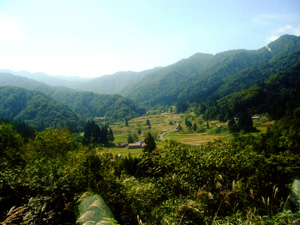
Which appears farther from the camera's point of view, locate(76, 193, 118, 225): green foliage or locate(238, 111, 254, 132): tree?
locate(238, 111, 254, 132): tree

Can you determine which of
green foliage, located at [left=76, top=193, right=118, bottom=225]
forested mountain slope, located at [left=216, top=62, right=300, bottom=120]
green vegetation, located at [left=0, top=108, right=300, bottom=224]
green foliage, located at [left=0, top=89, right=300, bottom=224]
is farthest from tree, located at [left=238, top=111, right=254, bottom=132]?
green foliage, located at [left=76, top=193, right=118, bottom=225]

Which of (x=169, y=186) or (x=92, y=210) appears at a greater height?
(x=92, y=210)

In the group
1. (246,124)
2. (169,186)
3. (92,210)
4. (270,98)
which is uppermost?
(270,98)

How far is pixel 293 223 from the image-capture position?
5.69 metres

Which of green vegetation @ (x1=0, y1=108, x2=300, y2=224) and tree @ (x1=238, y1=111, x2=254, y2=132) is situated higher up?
green vegetation @ (x1=0, y1=108, x2=300, y2=224)

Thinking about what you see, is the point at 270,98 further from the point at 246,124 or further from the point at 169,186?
the point at 169,186

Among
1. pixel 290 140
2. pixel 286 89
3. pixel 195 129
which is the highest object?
pixel 286 89

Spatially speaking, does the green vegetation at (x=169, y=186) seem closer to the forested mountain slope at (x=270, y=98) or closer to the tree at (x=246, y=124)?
the tree at (x=246, y=124)

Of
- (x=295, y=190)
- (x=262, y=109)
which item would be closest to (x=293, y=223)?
(x=295, y=190)

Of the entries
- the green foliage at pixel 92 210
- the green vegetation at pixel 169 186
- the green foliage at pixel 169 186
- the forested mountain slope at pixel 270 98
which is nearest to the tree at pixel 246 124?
the forested mountain slope at pixel 270 98

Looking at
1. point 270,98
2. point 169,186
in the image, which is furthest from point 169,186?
point 270,98

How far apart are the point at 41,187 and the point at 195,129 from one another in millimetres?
132251

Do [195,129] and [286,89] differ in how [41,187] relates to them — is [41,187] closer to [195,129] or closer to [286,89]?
[195,129]

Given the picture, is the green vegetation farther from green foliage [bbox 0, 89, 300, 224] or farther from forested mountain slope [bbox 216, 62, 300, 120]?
forested mountain slope [bbox 216, 62, 300, 120]
